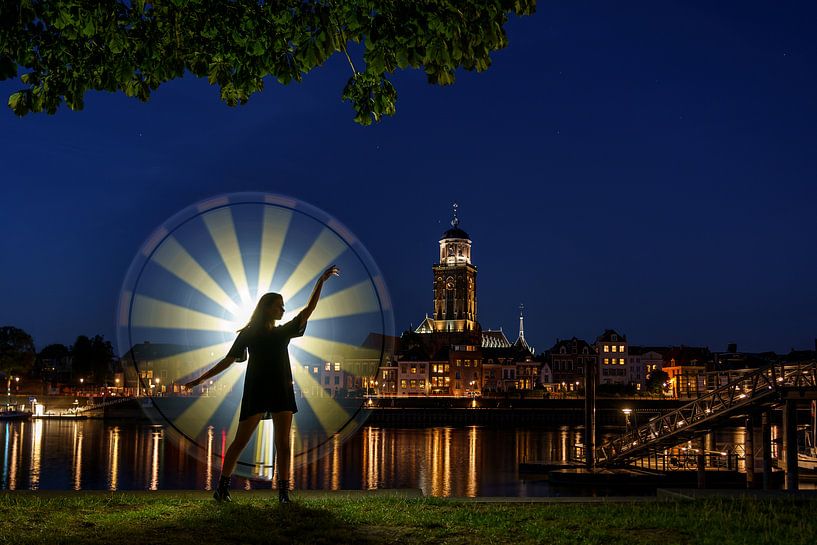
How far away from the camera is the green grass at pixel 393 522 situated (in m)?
9.35

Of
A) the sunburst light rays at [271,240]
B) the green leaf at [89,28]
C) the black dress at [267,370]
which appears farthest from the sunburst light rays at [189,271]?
the green leaf at [89,28]

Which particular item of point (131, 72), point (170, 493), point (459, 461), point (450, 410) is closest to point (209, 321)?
point (170, 493)

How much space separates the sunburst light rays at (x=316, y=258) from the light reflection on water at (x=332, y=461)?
71.4 feet

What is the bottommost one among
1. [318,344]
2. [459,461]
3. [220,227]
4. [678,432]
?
[459,461]

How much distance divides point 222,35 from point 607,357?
16732cm

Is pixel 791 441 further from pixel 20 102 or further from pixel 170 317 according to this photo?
pixel 20 102

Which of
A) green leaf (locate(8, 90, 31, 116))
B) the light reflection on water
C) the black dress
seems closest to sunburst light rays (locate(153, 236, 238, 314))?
the black dress

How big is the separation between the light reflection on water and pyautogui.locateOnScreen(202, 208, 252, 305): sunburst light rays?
72.1 feet

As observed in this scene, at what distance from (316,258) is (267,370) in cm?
332

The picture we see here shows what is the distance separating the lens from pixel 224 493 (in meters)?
11.6

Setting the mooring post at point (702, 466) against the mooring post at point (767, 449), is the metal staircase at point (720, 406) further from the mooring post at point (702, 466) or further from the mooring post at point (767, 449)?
the mooring post at point (767, 449)

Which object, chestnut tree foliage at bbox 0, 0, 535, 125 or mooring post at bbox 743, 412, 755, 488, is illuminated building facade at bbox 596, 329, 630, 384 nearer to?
mooring post at bbox 743, 412, 755, 488

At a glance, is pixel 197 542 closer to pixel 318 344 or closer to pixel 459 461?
pixel 318 344

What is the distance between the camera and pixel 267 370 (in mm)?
11539
